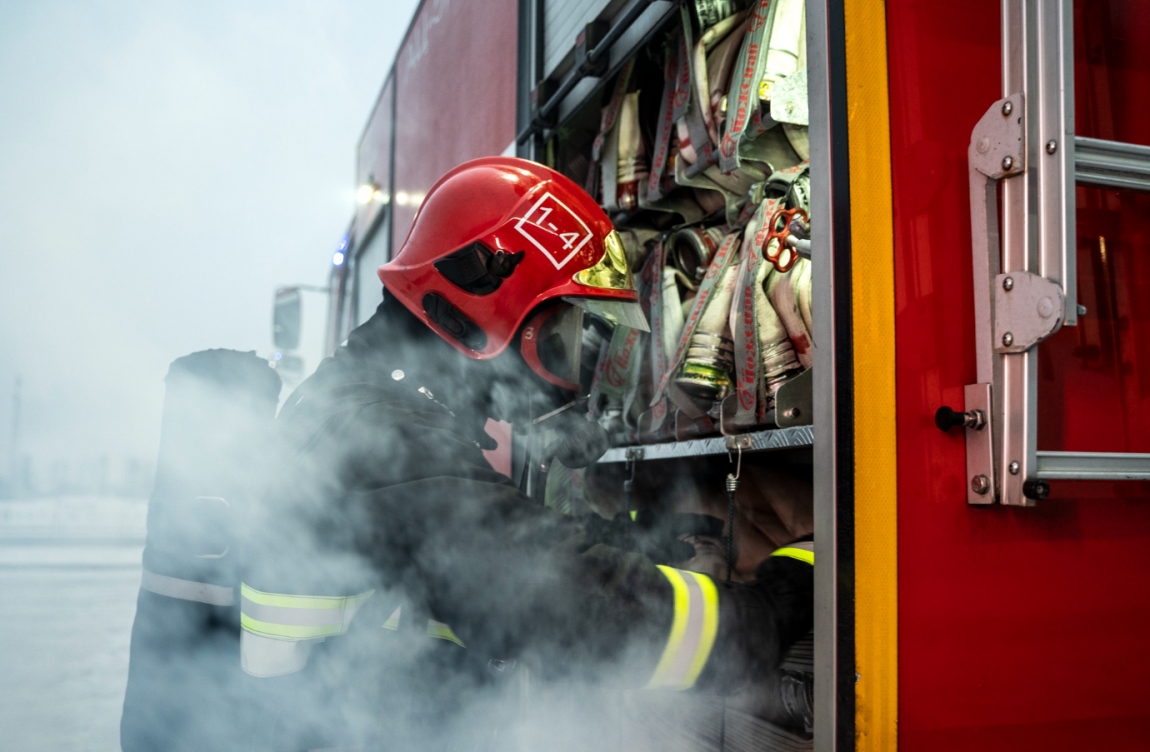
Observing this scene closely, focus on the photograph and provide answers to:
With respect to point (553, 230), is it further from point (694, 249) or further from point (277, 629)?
point (277, 629)

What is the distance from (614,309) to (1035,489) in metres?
1.05

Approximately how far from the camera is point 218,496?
62.5 inches

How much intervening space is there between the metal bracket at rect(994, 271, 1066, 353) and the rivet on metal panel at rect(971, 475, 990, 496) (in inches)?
7.0

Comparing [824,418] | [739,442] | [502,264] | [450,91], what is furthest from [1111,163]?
[450,91]

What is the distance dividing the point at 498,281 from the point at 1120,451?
1.21m

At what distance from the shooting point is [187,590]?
1547 millimetres

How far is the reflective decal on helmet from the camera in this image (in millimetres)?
1855

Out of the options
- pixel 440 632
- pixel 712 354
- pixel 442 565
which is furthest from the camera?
pixel 712 354

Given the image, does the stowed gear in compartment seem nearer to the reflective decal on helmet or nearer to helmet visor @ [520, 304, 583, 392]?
helmet visor @ [520, 304, 583, 392]

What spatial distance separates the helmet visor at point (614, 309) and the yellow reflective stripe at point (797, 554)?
2.18 ft

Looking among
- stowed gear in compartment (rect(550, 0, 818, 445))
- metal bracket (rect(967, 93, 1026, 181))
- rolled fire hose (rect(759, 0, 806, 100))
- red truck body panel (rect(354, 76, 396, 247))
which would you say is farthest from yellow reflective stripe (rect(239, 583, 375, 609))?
red truck body panel (rect(354, 76, 396, 247))

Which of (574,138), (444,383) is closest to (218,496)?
(444,383)

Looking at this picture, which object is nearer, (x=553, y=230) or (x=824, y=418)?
(x=824, y=418)

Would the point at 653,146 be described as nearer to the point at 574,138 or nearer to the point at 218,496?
the point at 574,138
